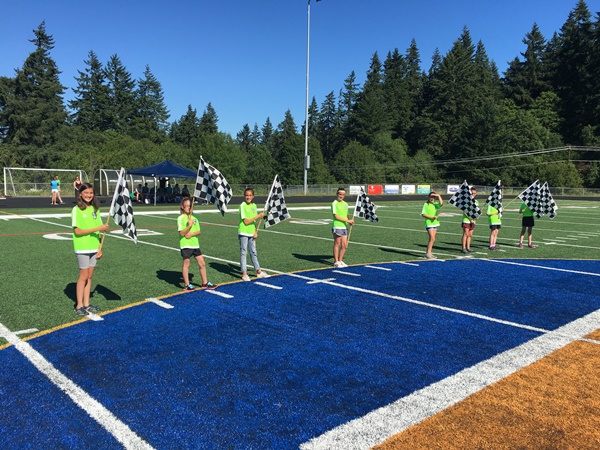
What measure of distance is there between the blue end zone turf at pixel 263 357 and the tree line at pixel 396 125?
5577cm

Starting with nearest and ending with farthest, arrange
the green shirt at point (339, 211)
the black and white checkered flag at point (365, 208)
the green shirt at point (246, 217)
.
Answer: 1. the green shirt at point (246, 217)
2. the green shirt at point (339, 211)
3. the black and white checkered flag at point (365, 208)

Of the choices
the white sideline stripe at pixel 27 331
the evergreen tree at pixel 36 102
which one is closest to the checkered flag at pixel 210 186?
the white sideline stripe at pixel 27 331

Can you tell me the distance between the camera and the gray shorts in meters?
6.47

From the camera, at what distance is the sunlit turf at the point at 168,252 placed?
7.59 m

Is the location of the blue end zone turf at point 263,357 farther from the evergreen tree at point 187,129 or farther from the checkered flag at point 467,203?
the evergreen tree at point 187,129

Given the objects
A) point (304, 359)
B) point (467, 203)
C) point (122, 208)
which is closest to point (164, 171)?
point (467, 203)

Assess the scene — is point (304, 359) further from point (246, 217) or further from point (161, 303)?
point (246, 217)

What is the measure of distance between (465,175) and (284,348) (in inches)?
3477

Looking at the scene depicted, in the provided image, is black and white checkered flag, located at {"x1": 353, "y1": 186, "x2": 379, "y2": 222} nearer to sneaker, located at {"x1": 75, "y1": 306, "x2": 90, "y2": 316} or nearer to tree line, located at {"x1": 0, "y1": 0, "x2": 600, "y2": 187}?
sneaker, located at {"x1": 75, "y1": 306, "x2": 90, "y2": 316}

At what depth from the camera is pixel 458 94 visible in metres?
101

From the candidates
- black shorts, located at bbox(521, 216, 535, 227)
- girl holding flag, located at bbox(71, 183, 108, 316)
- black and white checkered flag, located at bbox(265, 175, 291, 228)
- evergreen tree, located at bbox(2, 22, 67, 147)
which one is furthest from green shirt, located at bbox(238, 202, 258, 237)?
evergreen tree, located at bbox(2, 22, 67, 147)

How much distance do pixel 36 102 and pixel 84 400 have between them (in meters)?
81.0

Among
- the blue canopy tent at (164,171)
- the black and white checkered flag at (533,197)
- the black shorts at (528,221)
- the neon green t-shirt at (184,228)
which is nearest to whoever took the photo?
the neon green t-shirt at (184,228)

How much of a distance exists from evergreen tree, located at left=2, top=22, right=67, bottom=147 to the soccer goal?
Result: 32.2 meters
